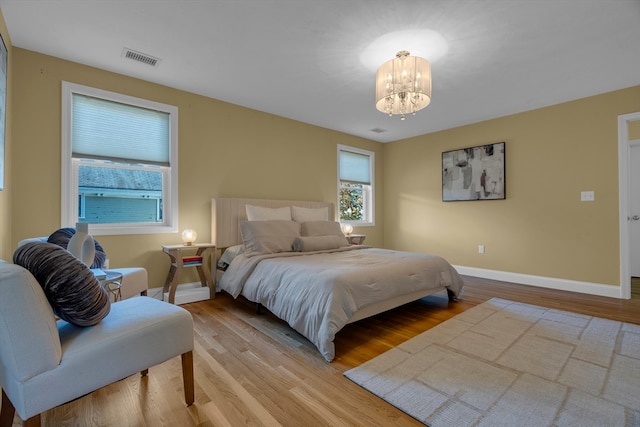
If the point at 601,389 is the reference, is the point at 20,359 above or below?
above

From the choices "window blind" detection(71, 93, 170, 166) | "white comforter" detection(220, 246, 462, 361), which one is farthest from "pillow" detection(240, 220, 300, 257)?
"window blind" detection(71, 93, 170, 166)

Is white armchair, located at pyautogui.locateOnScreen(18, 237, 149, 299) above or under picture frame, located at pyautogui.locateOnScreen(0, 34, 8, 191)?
under

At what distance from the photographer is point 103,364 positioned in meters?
1.22

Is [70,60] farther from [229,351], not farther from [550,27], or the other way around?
[550,27]

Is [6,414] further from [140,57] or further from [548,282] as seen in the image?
[548,282]

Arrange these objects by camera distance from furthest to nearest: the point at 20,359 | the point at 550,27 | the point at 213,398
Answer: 1. the point at 550,27
2. the point at 213,398
3. the point at 20,359

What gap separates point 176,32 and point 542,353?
3785mm

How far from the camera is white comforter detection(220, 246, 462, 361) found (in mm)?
2111

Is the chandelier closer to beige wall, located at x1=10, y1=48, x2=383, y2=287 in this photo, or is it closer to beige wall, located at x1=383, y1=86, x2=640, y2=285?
beige wall, located at x1=10, y1=48, x2=383, y2=287

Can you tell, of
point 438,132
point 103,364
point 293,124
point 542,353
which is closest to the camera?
point 103,364

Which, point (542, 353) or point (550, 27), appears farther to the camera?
point (550, 27)

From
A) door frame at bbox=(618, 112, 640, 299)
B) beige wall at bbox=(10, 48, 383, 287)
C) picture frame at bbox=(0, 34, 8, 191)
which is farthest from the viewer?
door frame at bbox=(618, 112, 640, 299)

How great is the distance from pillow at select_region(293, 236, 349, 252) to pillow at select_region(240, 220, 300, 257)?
0.31 feet

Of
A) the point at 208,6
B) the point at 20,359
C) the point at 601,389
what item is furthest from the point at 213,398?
the point at 208,6
